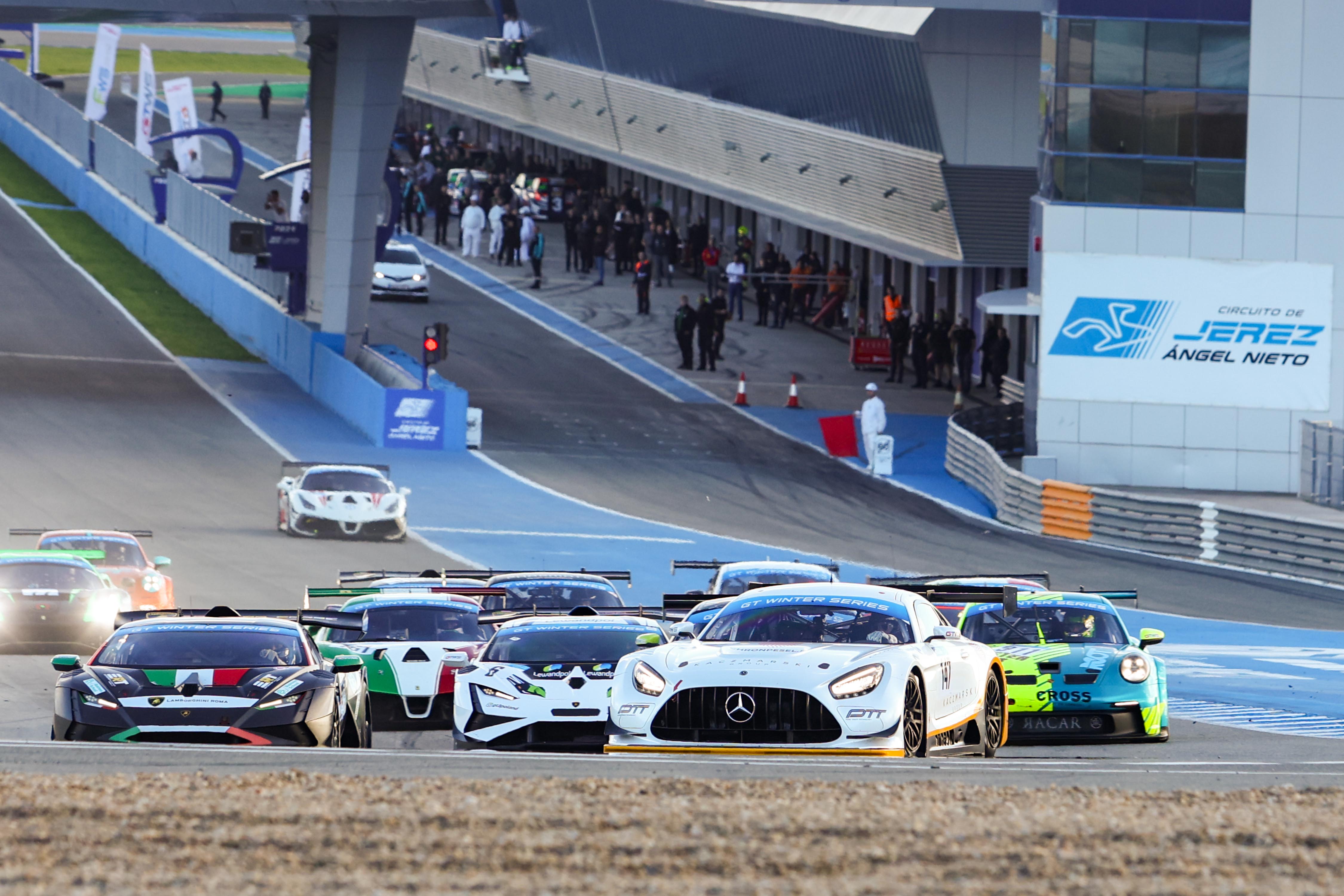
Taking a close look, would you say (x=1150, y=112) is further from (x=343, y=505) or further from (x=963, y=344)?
(x=343, y=505)

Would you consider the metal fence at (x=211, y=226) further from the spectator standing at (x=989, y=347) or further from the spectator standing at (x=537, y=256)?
the spectator standing at (x=989, y=347)

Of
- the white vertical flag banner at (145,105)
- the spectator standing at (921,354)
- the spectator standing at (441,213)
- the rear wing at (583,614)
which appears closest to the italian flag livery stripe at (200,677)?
the rear wing at (583,614)

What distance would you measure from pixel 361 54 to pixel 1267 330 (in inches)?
725

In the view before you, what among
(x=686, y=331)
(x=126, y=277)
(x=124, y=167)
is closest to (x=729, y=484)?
(x=686, y=331)

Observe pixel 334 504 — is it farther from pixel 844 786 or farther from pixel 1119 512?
pixel 844 786

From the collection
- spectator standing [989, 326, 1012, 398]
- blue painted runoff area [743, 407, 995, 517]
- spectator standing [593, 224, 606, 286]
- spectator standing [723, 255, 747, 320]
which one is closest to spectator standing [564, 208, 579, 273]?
spectator standing [593, 224, 606, 286]

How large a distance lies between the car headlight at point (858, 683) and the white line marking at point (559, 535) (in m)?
19.6

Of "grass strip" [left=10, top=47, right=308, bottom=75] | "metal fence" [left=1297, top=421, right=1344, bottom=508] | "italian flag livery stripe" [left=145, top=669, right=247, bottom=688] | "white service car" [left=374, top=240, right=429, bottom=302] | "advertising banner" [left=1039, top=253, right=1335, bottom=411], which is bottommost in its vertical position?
"italian flag livery stripe" [left=145, top=669, right=247, bottom=688]

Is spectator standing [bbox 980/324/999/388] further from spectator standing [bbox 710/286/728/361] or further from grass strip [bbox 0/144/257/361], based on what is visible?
grass strip [bbox 0/144/257/361]

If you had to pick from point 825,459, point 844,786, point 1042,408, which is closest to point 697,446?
point 825,459

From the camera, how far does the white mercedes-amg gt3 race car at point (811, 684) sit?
1173 centimetres

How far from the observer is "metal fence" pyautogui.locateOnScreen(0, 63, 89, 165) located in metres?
67.5

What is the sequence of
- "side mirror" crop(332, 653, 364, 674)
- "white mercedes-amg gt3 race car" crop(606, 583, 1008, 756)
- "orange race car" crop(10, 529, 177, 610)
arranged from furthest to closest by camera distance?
1. "orange race car" crop(10, 529, 177, 610)
2. "side mirror" crop(332, 653, 364, 674)
3. "white mercedes-amg gt3 race car" crop(606, 583, 1008, 756)

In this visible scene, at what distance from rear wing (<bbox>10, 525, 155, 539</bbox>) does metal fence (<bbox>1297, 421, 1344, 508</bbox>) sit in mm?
18745
